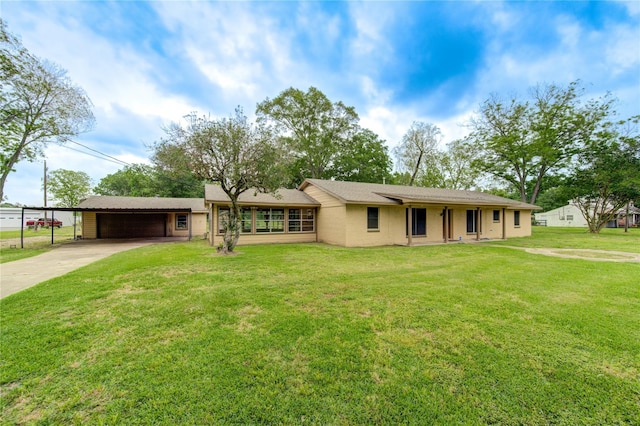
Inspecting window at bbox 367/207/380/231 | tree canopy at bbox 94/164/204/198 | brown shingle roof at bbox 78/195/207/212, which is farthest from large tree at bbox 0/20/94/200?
window at bbox 367/207/380/231

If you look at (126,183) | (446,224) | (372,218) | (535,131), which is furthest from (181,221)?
(535,131)

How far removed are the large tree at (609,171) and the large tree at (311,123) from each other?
2073cm

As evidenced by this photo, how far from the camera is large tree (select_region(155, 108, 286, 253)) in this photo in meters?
9.19

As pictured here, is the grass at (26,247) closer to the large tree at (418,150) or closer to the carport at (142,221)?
the carport at (142,221)

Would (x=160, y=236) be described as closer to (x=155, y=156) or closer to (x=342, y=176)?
(x=155, y=156)

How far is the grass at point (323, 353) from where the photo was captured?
82.6 inches

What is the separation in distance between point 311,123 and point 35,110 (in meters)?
20.9

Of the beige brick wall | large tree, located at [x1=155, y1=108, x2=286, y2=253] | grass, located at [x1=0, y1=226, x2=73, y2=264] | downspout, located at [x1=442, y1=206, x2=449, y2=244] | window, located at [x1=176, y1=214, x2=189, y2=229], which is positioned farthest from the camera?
window, located at [x1=176, y1=214, x2=189, y2=229]

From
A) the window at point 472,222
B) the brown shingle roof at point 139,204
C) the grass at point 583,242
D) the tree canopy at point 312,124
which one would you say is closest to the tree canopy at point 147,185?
the brown shingle roof at point 139,204

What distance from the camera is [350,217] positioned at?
1243 cm

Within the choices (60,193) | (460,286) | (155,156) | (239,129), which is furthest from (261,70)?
(60,193)

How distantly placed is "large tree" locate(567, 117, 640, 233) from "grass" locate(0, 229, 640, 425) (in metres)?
20.7

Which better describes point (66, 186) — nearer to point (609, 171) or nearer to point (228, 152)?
point (228, 152)

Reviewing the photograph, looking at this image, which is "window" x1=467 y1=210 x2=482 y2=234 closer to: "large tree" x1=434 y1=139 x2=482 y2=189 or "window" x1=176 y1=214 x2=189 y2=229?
"large tree" x1=434 y1=139 x2=482 y2=189
